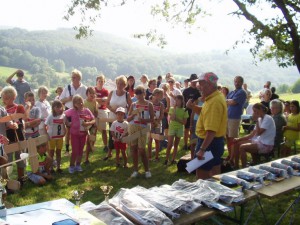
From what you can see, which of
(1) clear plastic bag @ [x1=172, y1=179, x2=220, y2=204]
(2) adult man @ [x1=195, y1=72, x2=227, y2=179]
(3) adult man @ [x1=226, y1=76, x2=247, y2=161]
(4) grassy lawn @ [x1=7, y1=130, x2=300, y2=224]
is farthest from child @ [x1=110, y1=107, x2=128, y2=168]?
(1) clear plastic bag @ [x1=172, y1=179, x2=220, y2=204]

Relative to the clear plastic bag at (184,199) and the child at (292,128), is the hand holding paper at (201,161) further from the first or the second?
the child at (292,128)

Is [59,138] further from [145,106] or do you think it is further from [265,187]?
[265,187]

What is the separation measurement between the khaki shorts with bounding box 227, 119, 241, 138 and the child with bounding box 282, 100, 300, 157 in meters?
1.16

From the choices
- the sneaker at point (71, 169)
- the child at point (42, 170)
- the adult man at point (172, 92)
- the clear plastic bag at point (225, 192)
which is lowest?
the sneaker at point (71, 169)

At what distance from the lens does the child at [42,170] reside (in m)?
5.51

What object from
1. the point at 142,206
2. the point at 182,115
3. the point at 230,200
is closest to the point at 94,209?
the point at 142,206

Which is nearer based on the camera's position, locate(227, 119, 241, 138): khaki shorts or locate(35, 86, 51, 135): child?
locate(35, 86, 51, 135): child

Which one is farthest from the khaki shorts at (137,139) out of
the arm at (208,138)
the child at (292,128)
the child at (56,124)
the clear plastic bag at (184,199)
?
the child at (292,128)

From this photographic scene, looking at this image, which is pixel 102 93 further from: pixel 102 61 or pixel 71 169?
pixel 102 61

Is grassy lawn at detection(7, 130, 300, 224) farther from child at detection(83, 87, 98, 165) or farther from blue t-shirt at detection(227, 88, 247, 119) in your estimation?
blue t-shirt at detection(227, 88, 247, 119)

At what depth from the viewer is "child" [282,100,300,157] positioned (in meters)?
7.01

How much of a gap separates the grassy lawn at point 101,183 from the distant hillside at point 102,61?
4628cm

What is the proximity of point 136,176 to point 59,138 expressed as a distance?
1588 mm

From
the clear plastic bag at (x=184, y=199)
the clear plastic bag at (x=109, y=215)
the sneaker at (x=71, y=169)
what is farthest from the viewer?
the sneaker at (x=71, y=169)
